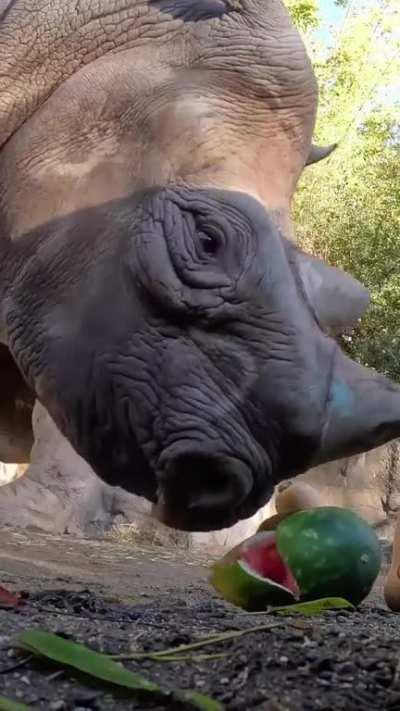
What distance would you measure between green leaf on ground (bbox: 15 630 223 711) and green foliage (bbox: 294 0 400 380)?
407 inches

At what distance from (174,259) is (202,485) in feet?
1.06

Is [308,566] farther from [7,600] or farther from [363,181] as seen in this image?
[363,181]

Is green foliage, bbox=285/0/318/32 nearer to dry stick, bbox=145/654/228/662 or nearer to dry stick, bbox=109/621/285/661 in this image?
dry stick, bbox=109/621/285/661

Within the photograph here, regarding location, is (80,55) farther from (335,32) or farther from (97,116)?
(335,32)

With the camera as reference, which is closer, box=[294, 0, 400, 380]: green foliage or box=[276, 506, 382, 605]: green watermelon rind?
box=[276, 506, 382, 605]: green watermelon rind

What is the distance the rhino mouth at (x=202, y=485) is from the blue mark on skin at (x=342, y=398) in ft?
0.49

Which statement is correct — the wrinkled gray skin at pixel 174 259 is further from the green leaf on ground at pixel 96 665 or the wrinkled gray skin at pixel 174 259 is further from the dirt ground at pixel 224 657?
the green leaf on ground at pixel 96 665

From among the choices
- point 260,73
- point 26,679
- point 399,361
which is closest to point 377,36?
point 399,361

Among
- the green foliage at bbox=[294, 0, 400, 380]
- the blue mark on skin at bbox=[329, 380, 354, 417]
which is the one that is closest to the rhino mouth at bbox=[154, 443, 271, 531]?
the blue mark on skin at bbox=[329, 380, 354, 417]

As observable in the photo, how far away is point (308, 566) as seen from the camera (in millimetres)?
2221

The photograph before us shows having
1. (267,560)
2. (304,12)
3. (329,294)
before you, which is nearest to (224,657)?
(329,294)

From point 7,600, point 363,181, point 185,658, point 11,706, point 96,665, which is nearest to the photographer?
point 11,706

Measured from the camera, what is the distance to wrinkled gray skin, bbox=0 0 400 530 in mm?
Result: 1656

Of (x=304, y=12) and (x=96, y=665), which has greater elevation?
(x=96, y=665)
